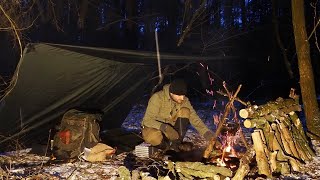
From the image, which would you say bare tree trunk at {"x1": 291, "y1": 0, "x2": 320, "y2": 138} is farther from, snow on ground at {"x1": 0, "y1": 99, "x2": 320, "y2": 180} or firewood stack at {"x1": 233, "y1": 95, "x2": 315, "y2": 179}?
firewood stack at {"x1": 233, "y1": 95, "x2": 315, "y2": 179}

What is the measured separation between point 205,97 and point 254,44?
4.81m

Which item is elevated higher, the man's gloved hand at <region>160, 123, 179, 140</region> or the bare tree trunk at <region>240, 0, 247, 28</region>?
the bare tree trunk at <region>240, 0, 247, 28</region>

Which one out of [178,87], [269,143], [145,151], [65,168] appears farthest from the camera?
[145,151]

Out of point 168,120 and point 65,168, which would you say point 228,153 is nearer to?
point 168,120

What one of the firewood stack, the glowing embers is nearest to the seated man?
the glowing embers

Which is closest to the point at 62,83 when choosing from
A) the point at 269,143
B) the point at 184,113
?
the point at 184,113

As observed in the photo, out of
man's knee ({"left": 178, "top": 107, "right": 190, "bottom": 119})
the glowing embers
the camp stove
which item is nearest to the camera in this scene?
the glowing embers

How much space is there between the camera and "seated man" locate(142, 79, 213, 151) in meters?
5.54

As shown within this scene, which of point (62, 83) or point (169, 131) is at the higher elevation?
point (62, 83)

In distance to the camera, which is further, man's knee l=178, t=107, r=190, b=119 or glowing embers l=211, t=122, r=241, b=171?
man's knee l=178, t=107, r=190, b=119

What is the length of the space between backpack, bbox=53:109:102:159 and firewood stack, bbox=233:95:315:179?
2.26m

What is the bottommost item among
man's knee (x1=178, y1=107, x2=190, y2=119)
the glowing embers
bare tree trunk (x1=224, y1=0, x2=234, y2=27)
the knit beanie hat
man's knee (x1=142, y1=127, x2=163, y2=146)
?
the glowing embers

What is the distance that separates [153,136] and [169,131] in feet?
0.88

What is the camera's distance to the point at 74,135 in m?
5.42
